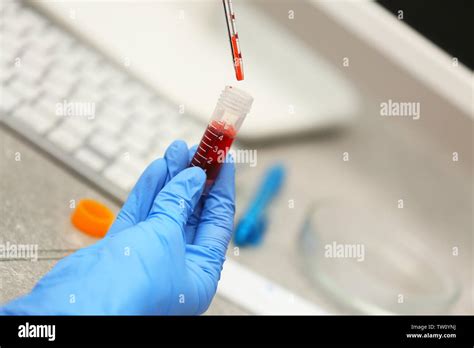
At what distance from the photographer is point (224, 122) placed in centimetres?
76

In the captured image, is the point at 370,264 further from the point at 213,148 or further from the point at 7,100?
the point at 7,100

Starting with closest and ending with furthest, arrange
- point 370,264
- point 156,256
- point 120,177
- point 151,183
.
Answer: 1. point 156,256
2. point 151,183
3. point 120,177
4. point 370,264

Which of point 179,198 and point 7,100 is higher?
point 7,100

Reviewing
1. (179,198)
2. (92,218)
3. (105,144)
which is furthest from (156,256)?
(105,144)

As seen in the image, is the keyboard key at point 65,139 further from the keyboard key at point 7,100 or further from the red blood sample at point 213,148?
the red blood sample at point 213,148

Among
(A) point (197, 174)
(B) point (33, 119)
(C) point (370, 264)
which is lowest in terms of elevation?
(C) point (370, 264)

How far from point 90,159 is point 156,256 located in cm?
27

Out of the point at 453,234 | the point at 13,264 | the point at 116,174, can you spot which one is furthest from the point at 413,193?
the point at 13,264

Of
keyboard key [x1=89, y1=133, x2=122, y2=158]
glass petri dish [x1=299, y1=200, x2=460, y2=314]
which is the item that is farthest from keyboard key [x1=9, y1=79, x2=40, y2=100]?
glass petri dish [x1=299, y1=200, x2=460, y2=314]

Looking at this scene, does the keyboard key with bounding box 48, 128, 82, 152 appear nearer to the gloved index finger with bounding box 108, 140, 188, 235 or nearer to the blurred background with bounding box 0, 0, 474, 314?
the blurred background with bounding box 0, 0, 474, 314

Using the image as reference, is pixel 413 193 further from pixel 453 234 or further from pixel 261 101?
pixel 261 101

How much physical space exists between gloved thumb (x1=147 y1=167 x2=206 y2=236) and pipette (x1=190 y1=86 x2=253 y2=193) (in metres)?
0.03

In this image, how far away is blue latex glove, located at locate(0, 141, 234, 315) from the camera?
2.13 ft

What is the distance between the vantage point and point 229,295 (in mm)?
858
